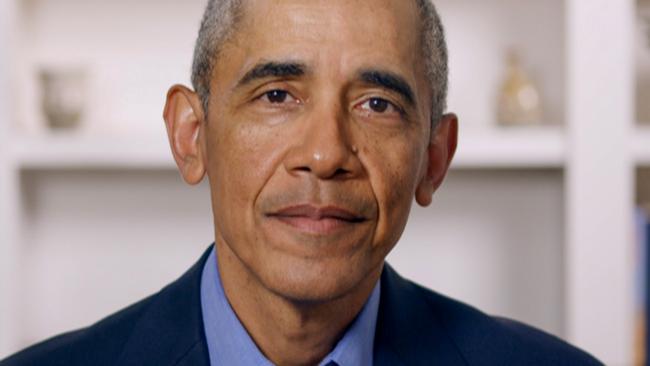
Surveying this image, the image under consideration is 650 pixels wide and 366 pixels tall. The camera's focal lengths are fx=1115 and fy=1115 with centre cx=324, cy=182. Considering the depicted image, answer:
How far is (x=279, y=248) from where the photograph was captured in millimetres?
1189

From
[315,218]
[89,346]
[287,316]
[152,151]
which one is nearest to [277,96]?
[315,218]

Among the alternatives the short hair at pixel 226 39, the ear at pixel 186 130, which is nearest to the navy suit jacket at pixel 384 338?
the ear at pixel 186 130

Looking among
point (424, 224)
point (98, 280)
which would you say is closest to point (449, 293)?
point (424, 224)

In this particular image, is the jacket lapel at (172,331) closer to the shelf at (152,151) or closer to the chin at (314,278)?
the chin at (314,278)

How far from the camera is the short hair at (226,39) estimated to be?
4.19 ft

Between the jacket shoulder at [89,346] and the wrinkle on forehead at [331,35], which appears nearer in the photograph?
the wrinkle on forehead at [331,35]

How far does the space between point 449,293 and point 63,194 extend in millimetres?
894

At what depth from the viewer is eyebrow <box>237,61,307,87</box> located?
1188 mm

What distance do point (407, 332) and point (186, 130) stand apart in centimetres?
37

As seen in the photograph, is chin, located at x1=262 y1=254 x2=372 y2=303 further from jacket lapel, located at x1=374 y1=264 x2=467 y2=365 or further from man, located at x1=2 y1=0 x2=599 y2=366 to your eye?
jacket lapel, located at x1=374 y1=264 x2=467 y2=365

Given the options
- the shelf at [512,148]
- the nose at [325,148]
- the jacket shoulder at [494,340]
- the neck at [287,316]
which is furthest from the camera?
the shelf at [512,148]

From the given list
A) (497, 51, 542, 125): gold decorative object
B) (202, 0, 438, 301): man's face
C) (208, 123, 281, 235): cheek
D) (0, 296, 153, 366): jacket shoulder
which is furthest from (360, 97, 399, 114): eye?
(497, 51, 542, 125): gold decorative object

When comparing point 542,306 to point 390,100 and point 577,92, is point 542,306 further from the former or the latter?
point 390,100

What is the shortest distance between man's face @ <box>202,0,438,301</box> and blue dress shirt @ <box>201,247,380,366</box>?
0.10 metres
